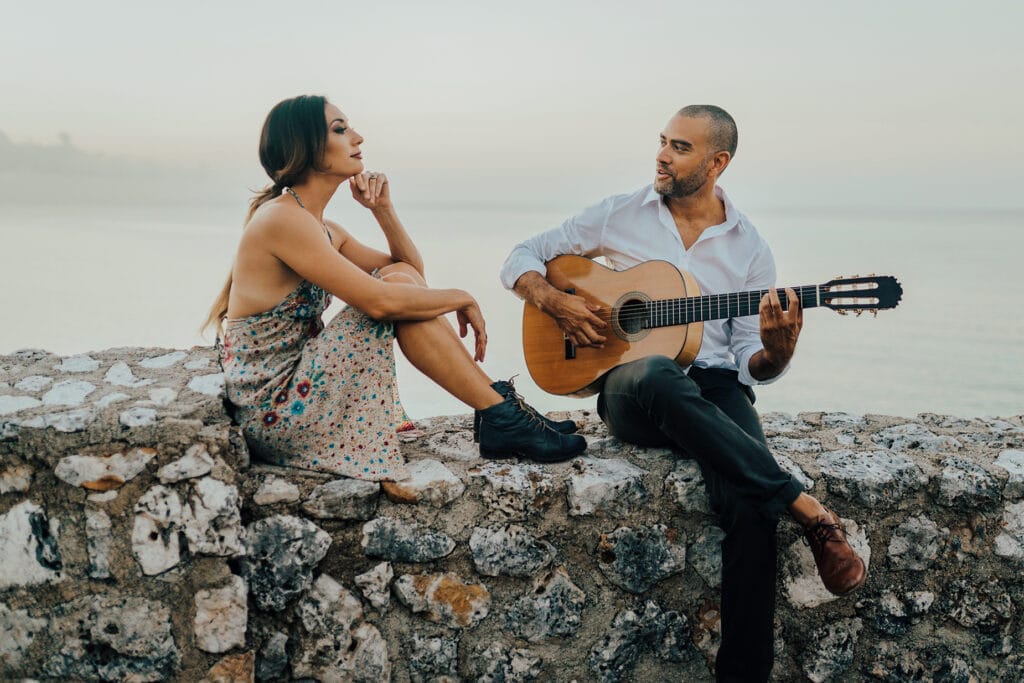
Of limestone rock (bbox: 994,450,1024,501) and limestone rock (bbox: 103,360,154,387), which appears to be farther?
limestone rock (bbox: 994,450,1024,501)

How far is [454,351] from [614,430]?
0.70 metres

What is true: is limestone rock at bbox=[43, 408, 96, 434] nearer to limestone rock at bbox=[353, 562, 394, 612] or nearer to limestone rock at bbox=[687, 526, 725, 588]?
limestone rock at bbox=[353, 562, 394, 612]

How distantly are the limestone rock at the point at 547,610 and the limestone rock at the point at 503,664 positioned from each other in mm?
Result: 56

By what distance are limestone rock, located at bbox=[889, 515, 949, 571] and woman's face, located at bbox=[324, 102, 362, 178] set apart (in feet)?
7.11

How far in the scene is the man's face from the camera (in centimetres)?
327

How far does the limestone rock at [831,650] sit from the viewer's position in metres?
2.76

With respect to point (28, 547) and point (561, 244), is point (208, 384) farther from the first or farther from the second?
point (561, 244)

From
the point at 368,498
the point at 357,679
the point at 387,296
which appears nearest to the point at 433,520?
the point at 368,498

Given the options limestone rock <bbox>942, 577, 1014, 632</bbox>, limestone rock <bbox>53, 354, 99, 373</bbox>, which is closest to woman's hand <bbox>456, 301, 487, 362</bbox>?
limestone rock <bbox>53, 354, 99, 373</bbox>

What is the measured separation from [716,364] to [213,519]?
1865mm

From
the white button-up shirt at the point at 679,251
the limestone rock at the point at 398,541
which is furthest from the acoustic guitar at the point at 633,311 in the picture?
the limestone rock at the point at 398,541

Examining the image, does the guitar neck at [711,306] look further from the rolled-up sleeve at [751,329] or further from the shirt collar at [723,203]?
the shirt collar at [723,203]

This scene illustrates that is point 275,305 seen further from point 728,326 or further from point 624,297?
point 728,326

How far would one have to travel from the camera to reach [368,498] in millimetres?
2535
